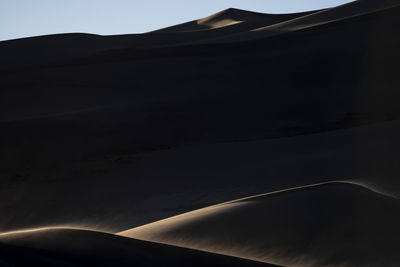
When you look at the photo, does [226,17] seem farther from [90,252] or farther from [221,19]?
[90,252]

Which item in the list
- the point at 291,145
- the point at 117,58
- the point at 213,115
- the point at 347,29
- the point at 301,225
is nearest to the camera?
the point at 301,225

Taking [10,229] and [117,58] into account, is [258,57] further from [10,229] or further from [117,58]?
[10,229]

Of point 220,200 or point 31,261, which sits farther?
point 220,200

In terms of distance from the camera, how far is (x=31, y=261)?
2.43m

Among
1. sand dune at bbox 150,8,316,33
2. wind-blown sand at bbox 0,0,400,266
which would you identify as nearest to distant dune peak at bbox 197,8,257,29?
sand dune at bbox 150,8,316,33

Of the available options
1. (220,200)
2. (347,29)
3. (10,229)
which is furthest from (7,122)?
(347,29)

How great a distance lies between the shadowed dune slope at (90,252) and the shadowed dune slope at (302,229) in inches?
12.2

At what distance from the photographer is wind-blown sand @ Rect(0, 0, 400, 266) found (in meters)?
3.00

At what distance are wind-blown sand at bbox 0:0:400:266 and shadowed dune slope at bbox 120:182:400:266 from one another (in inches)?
0.5

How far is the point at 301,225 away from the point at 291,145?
14.0 ft

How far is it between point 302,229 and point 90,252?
1272 millimetres

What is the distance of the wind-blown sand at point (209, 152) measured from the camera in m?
3.00

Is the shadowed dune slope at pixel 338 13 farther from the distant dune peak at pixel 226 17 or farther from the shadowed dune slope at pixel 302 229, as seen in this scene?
the shadowed dune slope at pixel 302 229

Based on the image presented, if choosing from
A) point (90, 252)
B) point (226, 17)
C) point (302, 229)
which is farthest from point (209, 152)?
point (226, 17)
